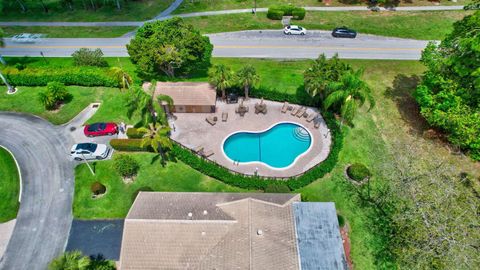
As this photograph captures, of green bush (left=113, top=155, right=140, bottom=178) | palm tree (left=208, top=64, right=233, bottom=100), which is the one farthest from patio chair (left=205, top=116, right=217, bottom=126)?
green bush (left=113, top=155, right=140, bottom=178)

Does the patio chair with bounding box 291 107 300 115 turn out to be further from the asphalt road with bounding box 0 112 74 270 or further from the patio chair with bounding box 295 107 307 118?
the asphalt road with bounding box 0 112 74 270

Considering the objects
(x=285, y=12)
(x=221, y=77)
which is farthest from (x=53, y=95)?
(x=285, y=12)

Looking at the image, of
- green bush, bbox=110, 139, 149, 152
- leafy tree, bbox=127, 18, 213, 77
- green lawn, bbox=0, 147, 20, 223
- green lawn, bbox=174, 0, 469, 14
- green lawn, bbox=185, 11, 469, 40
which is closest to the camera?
green lawn, bbox=0, 147, 20, 223

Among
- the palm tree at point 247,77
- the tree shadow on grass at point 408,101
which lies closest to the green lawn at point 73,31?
the palm tree at point 247,77

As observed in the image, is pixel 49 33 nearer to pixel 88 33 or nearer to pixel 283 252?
pixel 88 33

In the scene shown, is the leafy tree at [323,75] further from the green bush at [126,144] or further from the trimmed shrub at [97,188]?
the trimmed shrub at [97,188]

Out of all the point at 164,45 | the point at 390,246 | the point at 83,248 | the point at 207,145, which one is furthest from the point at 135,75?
the point at 390,246

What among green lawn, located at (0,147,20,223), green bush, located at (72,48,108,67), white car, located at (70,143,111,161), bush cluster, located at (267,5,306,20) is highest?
bush cluster, located at (267,5,306,20)
